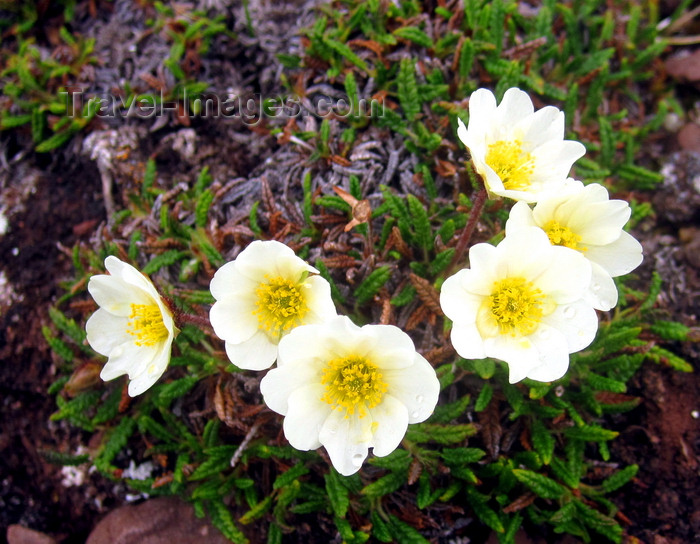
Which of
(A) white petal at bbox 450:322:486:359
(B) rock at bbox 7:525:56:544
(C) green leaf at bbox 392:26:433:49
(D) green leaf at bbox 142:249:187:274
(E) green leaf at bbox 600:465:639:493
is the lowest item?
(B) rock at bbox 7:525:56:544

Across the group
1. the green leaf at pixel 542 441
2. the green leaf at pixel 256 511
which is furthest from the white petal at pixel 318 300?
the green leaf at pixel 542 441

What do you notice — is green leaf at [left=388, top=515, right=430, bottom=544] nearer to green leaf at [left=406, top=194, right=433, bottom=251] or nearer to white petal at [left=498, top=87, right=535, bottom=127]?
green leaf at [left=406, top=194, right=433, bottom=251]

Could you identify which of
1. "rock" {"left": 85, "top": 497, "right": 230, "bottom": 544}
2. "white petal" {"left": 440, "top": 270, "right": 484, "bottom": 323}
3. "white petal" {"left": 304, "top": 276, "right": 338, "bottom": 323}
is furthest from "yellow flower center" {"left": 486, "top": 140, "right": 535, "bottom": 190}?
"rock" {"left": 85, "top": 497, "right": 230, "bottom": 544}

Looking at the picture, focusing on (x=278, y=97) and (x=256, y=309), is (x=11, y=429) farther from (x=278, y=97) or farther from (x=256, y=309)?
(x=278, y=97)

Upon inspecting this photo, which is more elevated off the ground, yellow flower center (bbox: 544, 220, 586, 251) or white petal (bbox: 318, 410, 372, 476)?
yellow flower center (bbox: 544, 220, 586, 251)

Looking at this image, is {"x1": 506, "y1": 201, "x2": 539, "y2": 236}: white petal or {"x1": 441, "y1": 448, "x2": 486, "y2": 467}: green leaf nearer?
{"x1": 506, "y1": 201, "x2": 539, "y2": 236}: white petal

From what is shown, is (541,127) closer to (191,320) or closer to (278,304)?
(278,304)

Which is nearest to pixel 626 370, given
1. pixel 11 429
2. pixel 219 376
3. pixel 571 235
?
pixel 571 235

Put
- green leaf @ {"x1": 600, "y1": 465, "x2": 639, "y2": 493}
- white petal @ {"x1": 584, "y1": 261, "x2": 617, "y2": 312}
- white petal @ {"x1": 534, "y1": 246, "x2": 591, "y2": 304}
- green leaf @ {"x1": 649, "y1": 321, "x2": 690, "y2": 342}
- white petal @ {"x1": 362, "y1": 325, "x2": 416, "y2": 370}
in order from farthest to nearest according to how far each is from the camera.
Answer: green leaf @ {"x1": 649, "y1": 321, "x2": 690, "y2": 342}
green leaf @ {"x1": 600, "y1": 465, "x2": 639, "y2": 493}
white petal @ {"x1": 584, "y1": 261, "x2": 617, "y2": 312}
white petal @ {"x1": 534, "y1": 246, "x2": 591, "y2": 304}
white petal @ {"x1": 362, "y1": 325, "x2": 416, "y2": 370}
